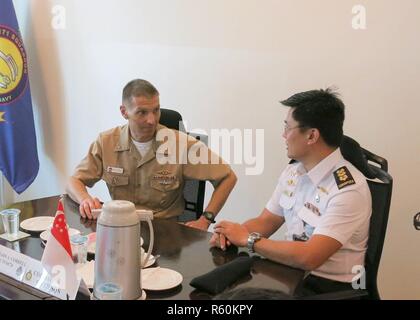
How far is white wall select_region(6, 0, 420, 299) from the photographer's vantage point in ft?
7.28

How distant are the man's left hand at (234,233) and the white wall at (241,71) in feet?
3.41

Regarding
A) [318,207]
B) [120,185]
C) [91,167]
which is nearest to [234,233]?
[318,207]

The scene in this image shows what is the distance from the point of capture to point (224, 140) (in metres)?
2.83

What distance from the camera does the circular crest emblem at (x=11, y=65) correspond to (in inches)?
130

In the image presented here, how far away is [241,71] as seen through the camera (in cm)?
269

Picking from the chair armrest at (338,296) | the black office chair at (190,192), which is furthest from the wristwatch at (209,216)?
the chair armrest at (338,296)

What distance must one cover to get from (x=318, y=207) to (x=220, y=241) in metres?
0.38

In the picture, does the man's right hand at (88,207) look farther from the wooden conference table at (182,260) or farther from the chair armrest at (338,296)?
the chair armrest at (338,296)

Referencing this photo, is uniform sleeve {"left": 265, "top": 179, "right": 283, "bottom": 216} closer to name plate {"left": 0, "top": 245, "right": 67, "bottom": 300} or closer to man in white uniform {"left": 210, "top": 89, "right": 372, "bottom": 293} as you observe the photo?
man in white uniform {"left": 210, "top": 89, "right": 372, "bottom": 293}

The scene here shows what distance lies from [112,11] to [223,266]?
2.38 meters

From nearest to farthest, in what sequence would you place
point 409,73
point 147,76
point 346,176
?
1. point 346,176
2. point 409,73
3. point 147,76

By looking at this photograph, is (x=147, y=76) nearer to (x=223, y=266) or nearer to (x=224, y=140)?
(x=224, y=140)

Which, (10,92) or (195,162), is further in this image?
(10,92)
